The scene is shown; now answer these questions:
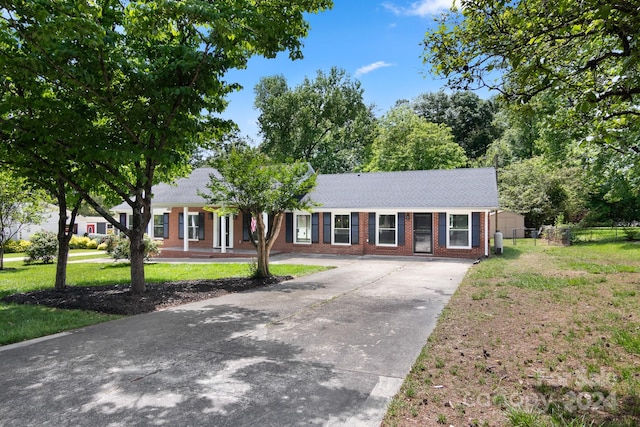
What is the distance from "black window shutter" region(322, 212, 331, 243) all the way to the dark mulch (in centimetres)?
927

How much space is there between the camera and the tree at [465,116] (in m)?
48.9

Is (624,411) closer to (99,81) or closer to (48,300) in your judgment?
(99,81)

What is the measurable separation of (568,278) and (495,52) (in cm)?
821

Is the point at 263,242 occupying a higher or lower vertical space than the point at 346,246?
higher

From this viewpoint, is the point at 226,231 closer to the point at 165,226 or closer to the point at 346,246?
the point at 165,226

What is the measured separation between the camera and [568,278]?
1102cm

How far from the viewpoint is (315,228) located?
21328mm

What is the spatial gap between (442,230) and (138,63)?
1486 cm

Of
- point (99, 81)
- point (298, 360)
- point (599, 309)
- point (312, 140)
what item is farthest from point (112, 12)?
point (312, 140)

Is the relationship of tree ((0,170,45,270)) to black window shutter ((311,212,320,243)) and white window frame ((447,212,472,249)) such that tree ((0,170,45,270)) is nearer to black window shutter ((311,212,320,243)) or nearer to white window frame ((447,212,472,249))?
black window shutter ((311,212,320,243))

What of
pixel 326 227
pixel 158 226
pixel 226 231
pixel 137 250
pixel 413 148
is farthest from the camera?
pixel 413 148

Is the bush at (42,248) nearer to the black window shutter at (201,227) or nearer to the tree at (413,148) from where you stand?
the black window shutter at (201,227)

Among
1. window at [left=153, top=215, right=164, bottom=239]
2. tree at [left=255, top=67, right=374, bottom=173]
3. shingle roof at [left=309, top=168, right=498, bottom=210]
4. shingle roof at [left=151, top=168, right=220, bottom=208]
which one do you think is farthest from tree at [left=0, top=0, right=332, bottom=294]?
tree at [left=255, top=67, right=374, bottom=173]

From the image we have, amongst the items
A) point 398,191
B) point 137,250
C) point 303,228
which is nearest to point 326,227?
point 303,228
